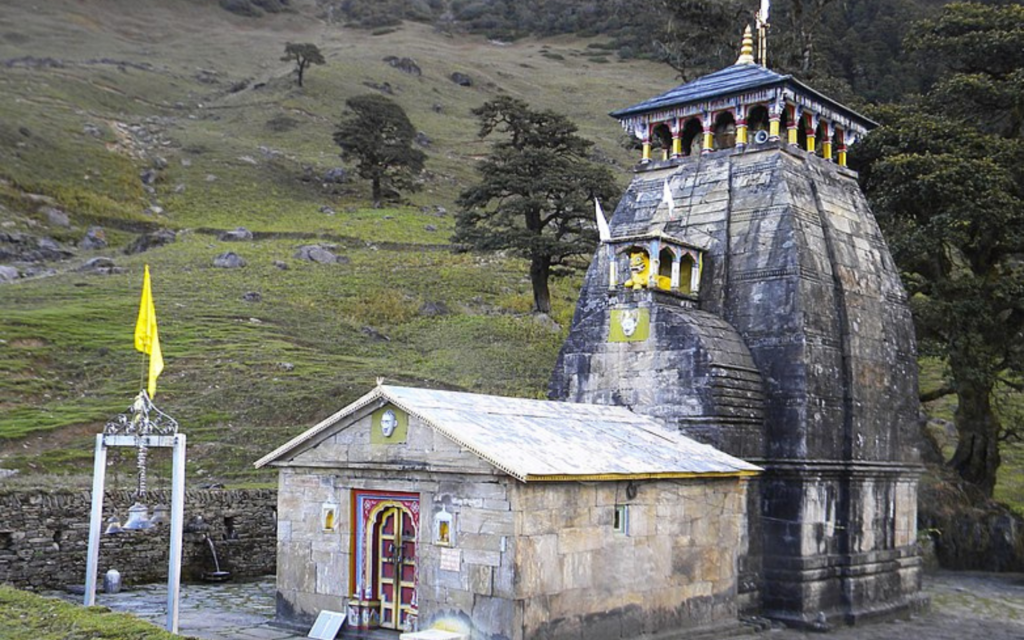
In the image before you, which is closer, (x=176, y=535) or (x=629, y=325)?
(x=176, y=535)

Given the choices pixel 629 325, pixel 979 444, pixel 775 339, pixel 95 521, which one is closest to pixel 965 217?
pixel 979 444

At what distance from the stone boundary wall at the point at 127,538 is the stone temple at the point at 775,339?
6.53 meters

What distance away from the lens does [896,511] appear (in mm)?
18406

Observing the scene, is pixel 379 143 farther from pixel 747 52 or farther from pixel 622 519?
pixel 622 519

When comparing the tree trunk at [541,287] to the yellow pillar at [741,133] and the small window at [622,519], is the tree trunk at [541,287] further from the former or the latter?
the small window at [622,519]

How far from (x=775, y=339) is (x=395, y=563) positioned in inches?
276

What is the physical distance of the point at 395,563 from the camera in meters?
14.1

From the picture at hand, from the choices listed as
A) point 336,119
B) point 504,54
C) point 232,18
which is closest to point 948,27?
point 336,119

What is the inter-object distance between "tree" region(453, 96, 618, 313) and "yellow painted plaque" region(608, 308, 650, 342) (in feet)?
63.6

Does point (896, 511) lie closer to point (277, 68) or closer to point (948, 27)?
point (948, 27)

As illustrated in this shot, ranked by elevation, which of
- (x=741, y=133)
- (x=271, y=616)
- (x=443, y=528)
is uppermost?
(x=741, y=133)

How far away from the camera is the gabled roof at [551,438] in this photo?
12898 mm

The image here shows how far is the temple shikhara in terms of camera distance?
43.0ft

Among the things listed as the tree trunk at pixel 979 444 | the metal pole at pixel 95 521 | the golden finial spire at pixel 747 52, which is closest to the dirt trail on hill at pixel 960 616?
the tree trunk at pixel 979 444
